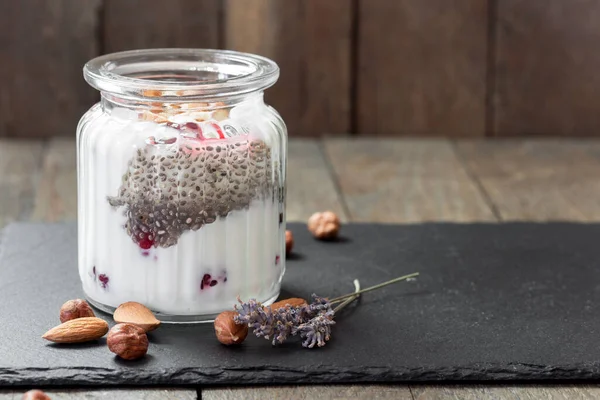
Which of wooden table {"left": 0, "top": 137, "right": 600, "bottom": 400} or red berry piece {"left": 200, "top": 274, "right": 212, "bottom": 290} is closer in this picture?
red berry piece {"left": 200, "top": 274, "right": 212, "bottom": 290}

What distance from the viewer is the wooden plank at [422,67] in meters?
1.93

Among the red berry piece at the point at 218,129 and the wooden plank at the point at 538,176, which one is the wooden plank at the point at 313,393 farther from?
the wooden plank at the point at 538,176

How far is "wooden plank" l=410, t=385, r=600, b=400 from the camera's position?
0.83 metres

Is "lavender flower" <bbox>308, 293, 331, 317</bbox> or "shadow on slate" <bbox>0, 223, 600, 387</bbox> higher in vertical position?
"lavender flower" <bbox>308, 293, 331, 317</bbox>

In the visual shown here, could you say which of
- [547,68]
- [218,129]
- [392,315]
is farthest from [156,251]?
[547,68]

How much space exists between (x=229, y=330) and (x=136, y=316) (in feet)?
0.30

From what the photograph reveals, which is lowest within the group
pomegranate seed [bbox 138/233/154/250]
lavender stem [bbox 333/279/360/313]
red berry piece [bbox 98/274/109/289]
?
lavender stem [bbox 333/279/360/313]

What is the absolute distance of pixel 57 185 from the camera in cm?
159

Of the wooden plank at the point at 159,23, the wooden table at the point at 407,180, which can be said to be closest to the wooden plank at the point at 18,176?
the wooden table at the point at 407,180

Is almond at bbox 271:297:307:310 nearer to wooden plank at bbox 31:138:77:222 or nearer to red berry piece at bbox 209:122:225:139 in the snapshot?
red berry piece at bbox 209:122:225:139

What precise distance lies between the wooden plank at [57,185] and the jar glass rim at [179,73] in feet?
1.55

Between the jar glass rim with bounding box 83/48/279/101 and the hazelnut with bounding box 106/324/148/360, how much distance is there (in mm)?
207

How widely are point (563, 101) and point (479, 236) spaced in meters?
0.84

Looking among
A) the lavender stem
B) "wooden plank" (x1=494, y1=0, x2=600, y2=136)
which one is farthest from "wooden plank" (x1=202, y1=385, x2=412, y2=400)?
"wooden plank" (x1=494, y1=0, x2=600, y2=136)
